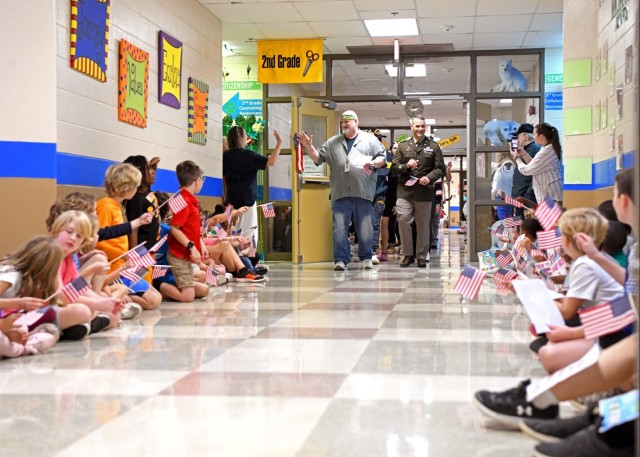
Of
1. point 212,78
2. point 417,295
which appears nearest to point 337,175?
point 212,78

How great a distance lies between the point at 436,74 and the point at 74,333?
9.85 metres

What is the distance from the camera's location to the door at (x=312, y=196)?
10.2 m

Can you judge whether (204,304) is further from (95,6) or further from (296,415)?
(296,415)

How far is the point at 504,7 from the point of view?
9156mm

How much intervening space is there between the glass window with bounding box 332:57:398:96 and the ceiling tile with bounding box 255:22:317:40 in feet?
4.26

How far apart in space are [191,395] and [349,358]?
859mm

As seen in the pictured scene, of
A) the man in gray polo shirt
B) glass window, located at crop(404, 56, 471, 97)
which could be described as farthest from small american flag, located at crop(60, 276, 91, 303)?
glass window, located at crop(404, 56, 471, 97)

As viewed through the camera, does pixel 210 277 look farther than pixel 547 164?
No

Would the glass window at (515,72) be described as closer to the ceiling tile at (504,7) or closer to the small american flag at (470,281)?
the ceiling tile at (504,7)

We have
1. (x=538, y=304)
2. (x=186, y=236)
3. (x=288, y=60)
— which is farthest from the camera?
(x=288, y=60)

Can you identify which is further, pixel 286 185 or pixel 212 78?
pixel 286 185

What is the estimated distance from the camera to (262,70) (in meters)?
10.6

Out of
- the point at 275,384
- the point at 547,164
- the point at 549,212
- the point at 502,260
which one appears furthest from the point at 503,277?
the point at 547,164

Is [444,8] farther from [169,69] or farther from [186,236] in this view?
[186,236]
